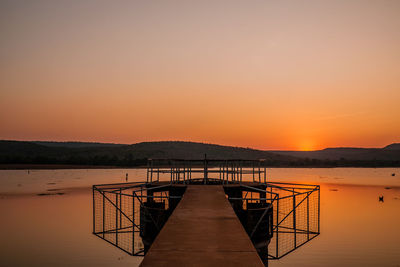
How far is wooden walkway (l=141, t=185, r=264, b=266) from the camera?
21.8 ft

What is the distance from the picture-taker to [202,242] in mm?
7977

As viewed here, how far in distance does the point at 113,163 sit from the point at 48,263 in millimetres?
142954

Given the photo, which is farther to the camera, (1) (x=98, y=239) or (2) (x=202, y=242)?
(1) (x=98, y=239)

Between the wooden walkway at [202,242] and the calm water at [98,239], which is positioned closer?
the wooden walkway at [202,242]

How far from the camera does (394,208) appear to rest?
148 ft

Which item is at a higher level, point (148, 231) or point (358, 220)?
point (148, 231)

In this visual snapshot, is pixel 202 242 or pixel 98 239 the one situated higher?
pixel 202 242

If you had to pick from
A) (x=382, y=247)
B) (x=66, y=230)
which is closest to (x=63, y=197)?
(x=66, y=230)

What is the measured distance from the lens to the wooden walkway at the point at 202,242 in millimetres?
6656

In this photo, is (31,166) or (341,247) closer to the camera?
(341,247)

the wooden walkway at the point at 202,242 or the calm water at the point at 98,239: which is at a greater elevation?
the wooden walkway at the point at 202,242

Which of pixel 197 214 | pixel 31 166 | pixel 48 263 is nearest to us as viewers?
pixel 197 214

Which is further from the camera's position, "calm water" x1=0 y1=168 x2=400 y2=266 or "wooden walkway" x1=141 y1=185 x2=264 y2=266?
"calm water" x1=0 y1=168 x2=400 y2=266

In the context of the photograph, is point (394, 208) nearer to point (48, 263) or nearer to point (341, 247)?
point (341, 247)
